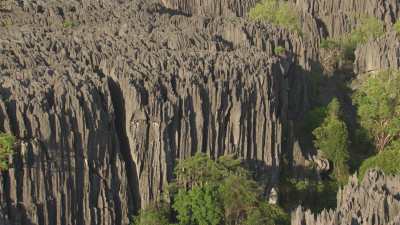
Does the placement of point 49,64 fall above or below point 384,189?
above

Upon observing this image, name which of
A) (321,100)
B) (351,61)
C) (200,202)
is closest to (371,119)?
(321,100)

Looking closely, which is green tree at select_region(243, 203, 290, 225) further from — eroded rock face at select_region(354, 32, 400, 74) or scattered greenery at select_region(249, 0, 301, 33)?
scattered greenery at select_region(249, 0, 301, 33)

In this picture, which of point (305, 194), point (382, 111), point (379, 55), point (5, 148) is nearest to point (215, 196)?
point (305, 194)

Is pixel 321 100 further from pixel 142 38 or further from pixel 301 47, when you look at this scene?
pixel 142 38

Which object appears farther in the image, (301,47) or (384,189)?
(301,47)

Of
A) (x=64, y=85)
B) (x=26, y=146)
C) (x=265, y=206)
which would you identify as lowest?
(x=265, y=206)

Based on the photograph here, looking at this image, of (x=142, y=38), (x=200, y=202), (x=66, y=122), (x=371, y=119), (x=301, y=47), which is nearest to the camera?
(x=66, y=122)

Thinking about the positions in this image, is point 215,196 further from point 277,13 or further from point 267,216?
point 277,13
